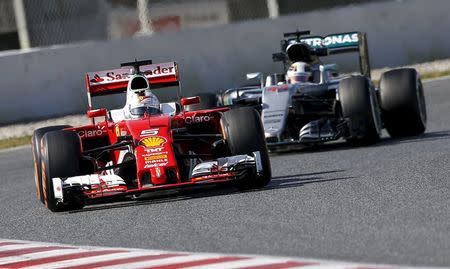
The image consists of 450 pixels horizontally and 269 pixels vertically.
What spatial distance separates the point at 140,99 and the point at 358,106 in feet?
11.7

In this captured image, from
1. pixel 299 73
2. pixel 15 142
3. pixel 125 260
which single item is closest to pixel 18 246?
pixel 125 260

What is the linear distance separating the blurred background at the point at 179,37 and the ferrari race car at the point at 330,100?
750cm

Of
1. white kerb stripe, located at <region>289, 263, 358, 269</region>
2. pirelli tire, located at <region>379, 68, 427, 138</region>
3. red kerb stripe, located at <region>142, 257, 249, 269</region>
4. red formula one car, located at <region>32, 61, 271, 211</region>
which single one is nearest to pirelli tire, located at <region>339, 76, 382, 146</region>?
pirelli tire, located at <region>379, 68, 427, 138</region>

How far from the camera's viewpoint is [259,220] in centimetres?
1041

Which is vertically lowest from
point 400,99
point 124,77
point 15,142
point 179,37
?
point 15,142

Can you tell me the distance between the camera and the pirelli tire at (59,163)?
12344 millimetres

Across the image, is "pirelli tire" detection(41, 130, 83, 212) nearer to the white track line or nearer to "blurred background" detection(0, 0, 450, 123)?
the white track line

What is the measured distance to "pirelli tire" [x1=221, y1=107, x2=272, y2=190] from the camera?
1255cm

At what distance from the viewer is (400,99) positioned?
17125 mm

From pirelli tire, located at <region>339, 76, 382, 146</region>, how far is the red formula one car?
292 cm

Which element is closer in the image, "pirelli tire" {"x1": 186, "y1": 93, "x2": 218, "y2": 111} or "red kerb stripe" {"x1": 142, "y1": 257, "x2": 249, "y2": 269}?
"red kerb stripe" {"x1": 142, "y1": 257, "x2": 249, "y2": 269}

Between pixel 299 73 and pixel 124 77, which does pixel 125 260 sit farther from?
pixel 299 73

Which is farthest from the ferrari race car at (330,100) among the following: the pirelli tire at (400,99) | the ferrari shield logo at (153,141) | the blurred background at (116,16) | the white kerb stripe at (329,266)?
the white kerb stripe at (329,266)

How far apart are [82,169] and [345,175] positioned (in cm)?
273
